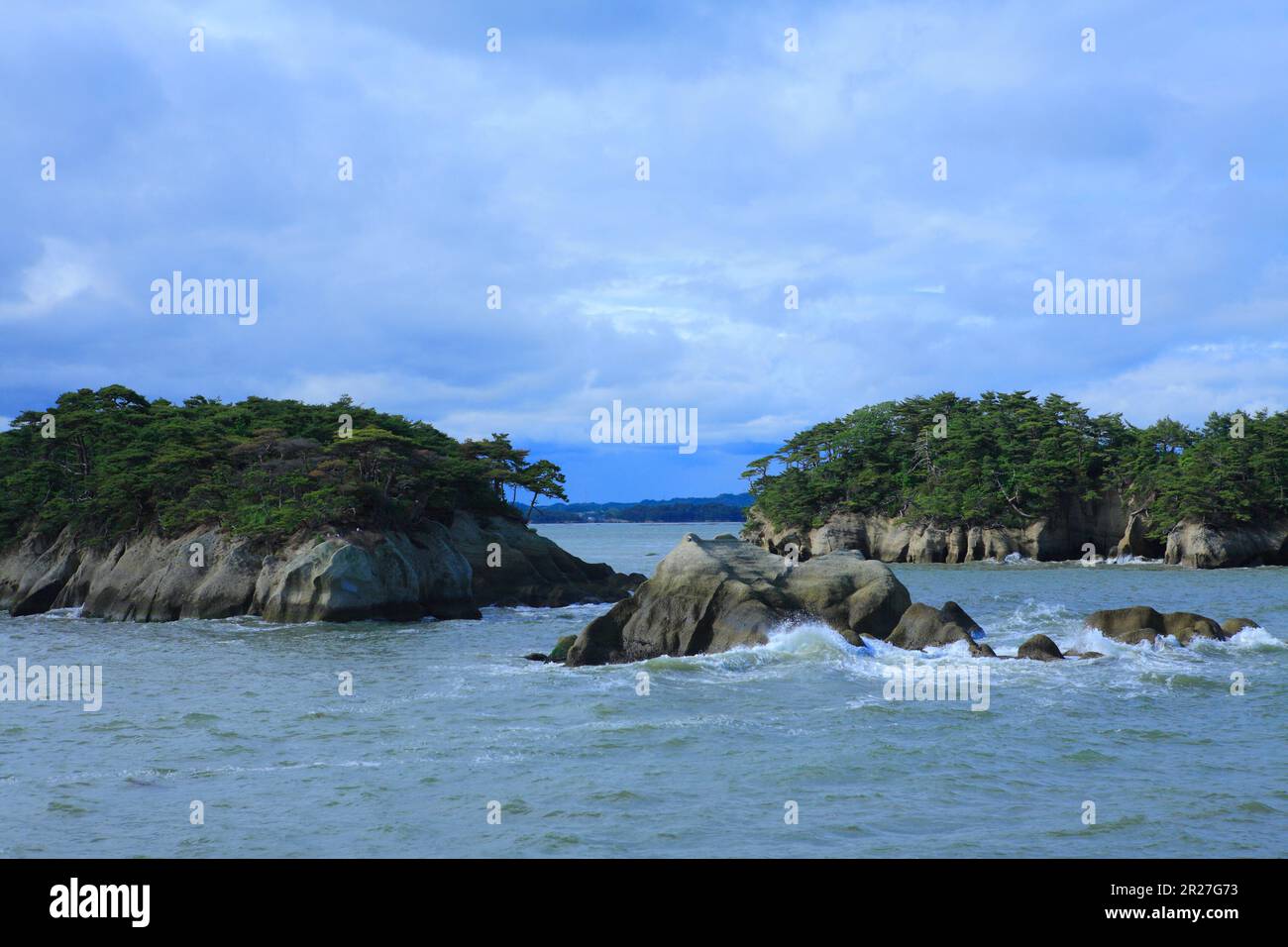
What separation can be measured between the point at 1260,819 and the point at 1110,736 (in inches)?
155

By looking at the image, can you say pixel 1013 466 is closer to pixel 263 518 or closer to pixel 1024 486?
pixel 1024 486

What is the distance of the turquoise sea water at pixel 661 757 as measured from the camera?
36.8 ft

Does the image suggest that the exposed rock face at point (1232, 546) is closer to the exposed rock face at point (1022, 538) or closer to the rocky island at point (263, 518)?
the exposed rock face at point (1022, 538)

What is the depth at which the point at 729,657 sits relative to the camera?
74.4 feet

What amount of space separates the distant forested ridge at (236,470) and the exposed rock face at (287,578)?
83cm

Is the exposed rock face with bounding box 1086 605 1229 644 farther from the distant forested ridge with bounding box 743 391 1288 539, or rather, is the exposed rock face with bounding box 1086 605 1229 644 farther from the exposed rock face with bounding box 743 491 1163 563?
the exposed rock face with bounding box 743 491 1163 563

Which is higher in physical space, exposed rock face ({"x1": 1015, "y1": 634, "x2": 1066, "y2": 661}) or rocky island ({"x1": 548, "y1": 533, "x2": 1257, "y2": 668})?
rocky island ({"x1": 548, "y1": 533, "x2": 1257, "y2": 668})

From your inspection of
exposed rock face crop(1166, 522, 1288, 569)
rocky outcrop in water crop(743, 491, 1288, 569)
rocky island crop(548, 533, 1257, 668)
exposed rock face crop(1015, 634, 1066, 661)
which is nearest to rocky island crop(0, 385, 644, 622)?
rocky island crop(548, 533, 1257, 668)

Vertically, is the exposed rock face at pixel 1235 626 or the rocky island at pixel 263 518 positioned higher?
the rocky island at pixel 263 518

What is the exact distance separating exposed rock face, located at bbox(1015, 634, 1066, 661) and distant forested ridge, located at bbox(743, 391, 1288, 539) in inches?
1547

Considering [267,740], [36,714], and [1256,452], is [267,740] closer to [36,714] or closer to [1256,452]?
[36,714]

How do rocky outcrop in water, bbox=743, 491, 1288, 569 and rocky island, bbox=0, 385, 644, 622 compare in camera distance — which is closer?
rocky island, bbox=0, 385, 644, 622

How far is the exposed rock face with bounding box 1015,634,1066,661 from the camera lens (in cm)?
2211

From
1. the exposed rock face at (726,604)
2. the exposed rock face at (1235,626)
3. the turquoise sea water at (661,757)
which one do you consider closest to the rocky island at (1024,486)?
the exposed rock face at (1235,626)
